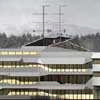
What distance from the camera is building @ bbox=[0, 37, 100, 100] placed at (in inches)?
997

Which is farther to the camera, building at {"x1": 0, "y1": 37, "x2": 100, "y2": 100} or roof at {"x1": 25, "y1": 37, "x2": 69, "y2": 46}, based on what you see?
roof at {"x1": 25, "y1": 37, "x2": 69, "y2": 46}

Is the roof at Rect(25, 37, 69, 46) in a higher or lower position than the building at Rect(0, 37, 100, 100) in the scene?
higher

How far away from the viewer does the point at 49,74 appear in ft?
84.5

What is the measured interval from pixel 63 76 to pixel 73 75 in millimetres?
985

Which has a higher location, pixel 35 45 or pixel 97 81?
pixel 35 45

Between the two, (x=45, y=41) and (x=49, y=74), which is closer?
(x=49, y=74)

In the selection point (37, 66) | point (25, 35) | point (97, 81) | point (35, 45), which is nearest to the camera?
point (97, 81)

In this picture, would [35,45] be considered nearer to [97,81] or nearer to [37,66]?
[37,66]

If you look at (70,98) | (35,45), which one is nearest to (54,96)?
(70,98)

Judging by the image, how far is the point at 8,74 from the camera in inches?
1023

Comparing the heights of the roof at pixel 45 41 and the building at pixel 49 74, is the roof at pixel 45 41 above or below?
above

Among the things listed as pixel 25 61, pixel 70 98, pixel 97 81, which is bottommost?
pixel 70 98

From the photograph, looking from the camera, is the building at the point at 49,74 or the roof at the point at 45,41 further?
the roof at the point at 45,41

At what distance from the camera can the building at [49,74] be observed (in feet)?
83.0
